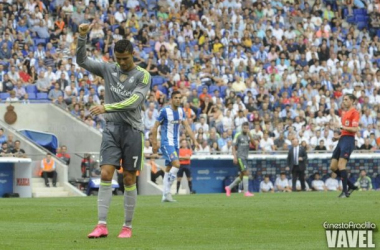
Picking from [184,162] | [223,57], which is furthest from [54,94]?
[223,57]

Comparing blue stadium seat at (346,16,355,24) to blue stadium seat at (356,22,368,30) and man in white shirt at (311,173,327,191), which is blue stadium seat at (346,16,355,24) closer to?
blue stadium seat at (356,22,368,30)

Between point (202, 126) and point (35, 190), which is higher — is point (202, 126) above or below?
above

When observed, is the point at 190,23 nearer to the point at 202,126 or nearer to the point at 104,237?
the point at 202,126

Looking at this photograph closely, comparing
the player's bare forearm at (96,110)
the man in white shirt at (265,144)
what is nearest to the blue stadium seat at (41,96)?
the man in white shirt at (265,144)

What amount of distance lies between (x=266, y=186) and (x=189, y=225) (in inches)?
856

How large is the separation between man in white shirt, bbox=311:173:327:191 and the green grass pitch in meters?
16.4

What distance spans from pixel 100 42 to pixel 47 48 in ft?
8.34

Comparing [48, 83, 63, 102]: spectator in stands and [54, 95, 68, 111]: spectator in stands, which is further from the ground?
[48, 83, 63, 102]: spectator in stands

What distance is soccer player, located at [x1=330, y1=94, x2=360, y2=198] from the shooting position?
23159 millimetres

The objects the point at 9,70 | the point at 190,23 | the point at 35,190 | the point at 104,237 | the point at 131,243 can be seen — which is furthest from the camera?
the point at 190,23

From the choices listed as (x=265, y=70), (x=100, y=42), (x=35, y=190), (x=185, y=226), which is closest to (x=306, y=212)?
(x=185, y=226)

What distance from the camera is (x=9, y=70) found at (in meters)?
33.6

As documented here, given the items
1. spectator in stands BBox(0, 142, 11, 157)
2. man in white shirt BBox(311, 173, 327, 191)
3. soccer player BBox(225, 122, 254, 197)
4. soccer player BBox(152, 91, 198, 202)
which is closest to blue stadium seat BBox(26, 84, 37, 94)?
spectator in stands BBox(0, 142, 11, 157)

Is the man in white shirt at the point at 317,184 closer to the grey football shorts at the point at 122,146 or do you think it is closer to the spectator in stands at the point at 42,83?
the spectator in stands at the point at 42,83
